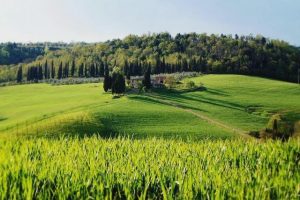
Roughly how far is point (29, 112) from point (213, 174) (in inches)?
5173

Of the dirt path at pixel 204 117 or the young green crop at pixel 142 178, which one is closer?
the young green crop at pixel 142 178

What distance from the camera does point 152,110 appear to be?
12706cm

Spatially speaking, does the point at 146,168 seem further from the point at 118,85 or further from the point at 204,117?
the point at 118,85

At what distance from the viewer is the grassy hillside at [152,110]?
363 ft

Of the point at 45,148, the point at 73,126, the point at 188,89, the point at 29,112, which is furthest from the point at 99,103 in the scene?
the point at 45,148

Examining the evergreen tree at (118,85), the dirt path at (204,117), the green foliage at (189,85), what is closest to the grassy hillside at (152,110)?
the dirt path at (204,117)

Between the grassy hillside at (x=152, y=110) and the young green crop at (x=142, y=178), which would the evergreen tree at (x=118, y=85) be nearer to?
the grassy hillside at (x=152, y=110)

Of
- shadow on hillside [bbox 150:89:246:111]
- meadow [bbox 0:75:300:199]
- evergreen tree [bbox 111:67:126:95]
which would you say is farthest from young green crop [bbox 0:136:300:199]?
evergreen tree [bbox 111:67:126:95]

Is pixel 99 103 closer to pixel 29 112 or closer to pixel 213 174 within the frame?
pixel 29 112

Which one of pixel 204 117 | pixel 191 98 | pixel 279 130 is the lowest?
pixel 204 117

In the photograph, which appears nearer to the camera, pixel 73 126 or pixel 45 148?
pixel 45 148

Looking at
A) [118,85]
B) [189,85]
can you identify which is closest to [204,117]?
[118,85]

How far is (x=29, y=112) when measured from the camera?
13488cm

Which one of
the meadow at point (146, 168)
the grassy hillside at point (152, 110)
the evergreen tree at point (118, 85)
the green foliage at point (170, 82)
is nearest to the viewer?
the meadow at point (146, 168)
